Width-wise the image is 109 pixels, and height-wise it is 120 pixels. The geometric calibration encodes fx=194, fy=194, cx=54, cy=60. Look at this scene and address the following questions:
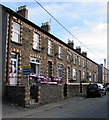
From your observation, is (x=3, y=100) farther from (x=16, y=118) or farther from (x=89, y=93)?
(x=89, y=93)

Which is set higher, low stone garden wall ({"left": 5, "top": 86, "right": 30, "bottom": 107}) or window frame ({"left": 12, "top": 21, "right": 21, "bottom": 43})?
window frame ({"left": 12, "top": 21, "right": 21, "bottom": 43})

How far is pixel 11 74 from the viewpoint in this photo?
14836 mm

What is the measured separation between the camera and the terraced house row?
48.1ft

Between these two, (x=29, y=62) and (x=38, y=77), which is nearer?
(x=29, y=62)

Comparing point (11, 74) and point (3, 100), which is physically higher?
point (11, 74)

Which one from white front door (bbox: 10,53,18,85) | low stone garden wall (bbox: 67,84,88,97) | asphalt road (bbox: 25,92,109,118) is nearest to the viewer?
asphalt road (bbox: 25,92,109,118)

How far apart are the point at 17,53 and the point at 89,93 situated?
436 inches

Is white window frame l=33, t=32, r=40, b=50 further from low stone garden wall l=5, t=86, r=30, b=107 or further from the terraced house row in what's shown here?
low stone garden wall l=5, t=86, r=30, b=107

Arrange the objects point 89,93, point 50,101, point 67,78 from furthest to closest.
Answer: point 67,78
point 89,93
point 50,101

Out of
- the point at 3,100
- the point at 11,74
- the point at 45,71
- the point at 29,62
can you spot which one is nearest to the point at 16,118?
the point at 3,100

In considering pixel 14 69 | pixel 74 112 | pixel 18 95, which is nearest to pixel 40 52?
pixel 14 69

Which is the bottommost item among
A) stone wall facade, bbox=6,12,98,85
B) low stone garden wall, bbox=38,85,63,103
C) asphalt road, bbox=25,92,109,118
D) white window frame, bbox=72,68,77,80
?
asphalt road, bbox=25,92,109,118

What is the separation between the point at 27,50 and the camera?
17094 millimetres

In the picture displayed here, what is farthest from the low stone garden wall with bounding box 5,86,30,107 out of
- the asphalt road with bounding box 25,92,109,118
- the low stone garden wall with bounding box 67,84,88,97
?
the low stone garden wall with bounding box 67,84,88,97
